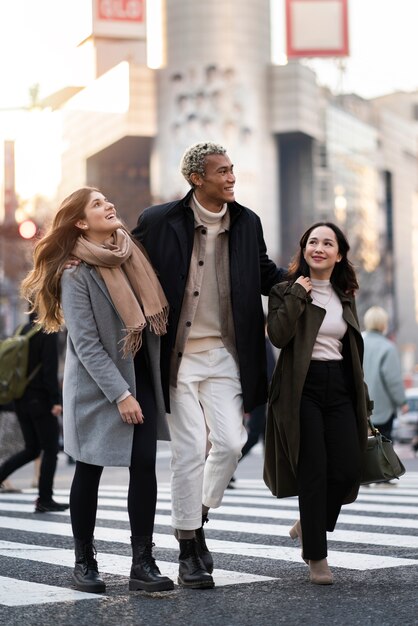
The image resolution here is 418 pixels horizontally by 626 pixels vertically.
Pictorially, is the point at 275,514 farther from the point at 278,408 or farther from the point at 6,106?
the point at 6,106

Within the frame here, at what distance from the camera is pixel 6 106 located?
18609mm

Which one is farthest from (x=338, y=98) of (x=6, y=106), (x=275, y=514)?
(x=275, y=514)

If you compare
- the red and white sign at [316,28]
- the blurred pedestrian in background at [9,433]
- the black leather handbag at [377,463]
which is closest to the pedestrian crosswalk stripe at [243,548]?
the black leather handbag at [377,463]

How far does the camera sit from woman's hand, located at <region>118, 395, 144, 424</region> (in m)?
5.21

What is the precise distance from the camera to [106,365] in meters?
5.25

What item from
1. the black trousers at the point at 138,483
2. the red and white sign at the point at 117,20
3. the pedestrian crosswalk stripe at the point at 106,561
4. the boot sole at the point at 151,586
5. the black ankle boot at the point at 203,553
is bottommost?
the pedestrian crosswalk stripe at the point at 106,561

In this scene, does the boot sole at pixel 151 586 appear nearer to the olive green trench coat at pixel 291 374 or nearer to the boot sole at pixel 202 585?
the boot sole at pixel 202 585

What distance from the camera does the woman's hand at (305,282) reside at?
18.6ft

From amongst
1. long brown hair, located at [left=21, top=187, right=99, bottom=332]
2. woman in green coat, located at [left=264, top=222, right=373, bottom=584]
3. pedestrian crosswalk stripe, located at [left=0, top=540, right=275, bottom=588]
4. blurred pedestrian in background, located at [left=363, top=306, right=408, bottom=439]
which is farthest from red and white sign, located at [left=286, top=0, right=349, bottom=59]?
long brown hair, located at [left=21, top=187, right=99, bottom=332]

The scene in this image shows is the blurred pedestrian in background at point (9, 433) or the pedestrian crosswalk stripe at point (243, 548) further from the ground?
the blurred pedestrian in background at point (9, 433)

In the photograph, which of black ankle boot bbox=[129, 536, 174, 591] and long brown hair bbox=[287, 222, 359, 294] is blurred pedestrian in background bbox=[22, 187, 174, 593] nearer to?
black ankle boot bbox=[129, 536, 174, 591]

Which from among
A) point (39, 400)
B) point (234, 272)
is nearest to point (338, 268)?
point (234, 272)

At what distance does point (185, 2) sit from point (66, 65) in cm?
7140

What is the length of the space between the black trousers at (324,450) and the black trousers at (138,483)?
0.66 m
